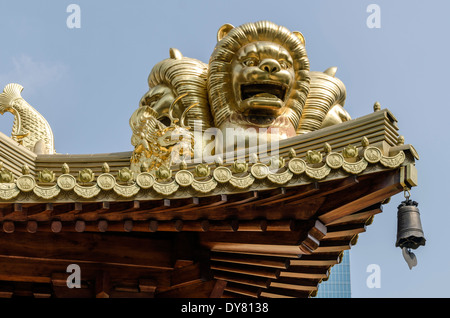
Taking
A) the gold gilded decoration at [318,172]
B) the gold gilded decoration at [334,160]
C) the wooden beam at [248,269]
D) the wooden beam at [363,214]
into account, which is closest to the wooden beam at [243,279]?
the wooden beam at [248,269]

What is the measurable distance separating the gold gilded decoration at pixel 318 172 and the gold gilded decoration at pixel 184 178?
1.12m

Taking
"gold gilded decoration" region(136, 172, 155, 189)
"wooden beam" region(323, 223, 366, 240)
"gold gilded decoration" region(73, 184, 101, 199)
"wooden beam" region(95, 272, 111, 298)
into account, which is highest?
"gold gilded decoration" region(136, 172, 155, 189)

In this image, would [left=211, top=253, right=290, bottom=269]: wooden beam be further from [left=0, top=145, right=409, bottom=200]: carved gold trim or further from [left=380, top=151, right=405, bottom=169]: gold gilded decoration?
[left=380, top=151, right=405, bottom=169]: gold gilded decoration

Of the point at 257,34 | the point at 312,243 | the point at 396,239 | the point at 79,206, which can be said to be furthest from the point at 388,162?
the point at 257,34

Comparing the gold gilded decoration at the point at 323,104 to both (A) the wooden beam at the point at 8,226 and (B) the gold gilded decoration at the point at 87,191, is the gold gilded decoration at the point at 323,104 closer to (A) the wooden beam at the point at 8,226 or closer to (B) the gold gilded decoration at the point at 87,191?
(B) the gold gilded decoration at the point at 87,191

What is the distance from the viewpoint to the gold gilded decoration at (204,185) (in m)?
8.06

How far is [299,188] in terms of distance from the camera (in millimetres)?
8109

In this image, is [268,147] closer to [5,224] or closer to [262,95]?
[262,95]

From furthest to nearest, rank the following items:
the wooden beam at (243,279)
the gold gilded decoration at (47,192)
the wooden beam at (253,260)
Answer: the wooden beam at (243,279)
the wooden beam at (253,260)
the gold gilded decoration at (47,192)

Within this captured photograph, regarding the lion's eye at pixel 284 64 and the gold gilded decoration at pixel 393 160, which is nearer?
the gold gilded decoration at pixel 393 160

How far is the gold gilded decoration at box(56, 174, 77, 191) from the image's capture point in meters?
8.04

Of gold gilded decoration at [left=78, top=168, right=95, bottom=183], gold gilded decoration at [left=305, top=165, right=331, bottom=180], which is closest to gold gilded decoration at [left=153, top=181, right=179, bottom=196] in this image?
gold gilded decoration at [left=78, top=168, right=95, bottom=183]

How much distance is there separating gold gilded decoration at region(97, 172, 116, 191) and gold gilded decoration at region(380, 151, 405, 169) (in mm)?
2581
